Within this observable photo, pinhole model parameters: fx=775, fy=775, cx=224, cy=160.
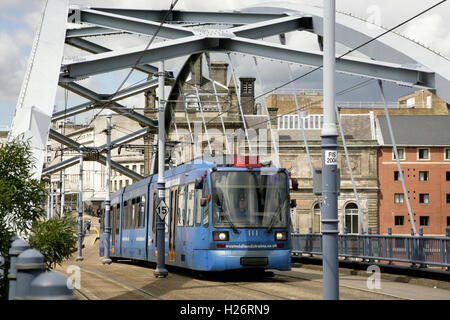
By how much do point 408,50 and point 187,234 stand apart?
33.0 ft

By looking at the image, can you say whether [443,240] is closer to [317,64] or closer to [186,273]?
[186,273]

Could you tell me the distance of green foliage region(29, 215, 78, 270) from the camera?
36.4 ft

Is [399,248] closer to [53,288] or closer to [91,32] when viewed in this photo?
[53,288]

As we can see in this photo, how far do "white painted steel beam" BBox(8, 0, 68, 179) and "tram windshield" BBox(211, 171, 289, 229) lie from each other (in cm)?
445

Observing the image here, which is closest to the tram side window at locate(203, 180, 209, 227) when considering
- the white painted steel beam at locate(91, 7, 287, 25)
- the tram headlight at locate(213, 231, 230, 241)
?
the tram headlight at locate(213, 231, 230, 241)

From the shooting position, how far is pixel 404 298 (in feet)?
48.4

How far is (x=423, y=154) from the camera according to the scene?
76188mm

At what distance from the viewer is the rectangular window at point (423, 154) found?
7600 centimetres

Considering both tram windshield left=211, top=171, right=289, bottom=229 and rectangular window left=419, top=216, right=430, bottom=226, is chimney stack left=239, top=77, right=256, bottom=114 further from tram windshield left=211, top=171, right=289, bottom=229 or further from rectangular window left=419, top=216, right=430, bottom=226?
tram windshield left=211, top=171, right=289, bottom=229

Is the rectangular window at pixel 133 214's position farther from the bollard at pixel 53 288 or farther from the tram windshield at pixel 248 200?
the bollard at pixel 53 288

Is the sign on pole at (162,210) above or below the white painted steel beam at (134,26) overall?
below

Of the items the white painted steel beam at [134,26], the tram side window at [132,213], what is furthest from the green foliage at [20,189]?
the tram side window at [132,213]

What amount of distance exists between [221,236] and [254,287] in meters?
2.04

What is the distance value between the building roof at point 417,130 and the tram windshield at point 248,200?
5721 cm
